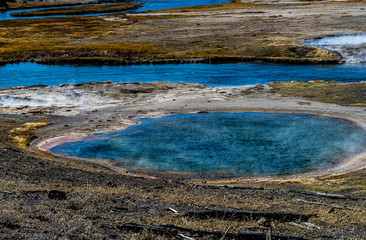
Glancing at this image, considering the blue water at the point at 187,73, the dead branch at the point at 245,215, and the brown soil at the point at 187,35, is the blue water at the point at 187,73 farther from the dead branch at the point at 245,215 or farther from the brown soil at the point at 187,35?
the dead branch at the point at 245,215

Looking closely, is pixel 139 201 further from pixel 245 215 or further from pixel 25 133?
pixel 25 133

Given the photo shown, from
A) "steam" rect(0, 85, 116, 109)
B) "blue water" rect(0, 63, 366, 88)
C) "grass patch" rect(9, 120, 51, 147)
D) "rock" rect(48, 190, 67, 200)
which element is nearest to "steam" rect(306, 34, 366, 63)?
"blue water" rect(0, 63, 366, 88)

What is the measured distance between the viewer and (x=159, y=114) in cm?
4338

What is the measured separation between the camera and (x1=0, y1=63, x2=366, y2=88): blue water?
56969 mm

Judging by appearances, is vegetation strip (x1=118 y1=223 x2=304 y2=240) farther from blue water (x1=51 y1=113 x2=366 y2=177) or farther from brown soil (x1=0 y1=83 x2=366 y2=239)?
blue water (x1=51 y1=113 x2=366 y2=177)

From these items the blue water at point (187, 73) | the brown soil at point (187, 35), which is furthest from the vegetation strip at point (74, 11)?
the blue water at point (187, 73)

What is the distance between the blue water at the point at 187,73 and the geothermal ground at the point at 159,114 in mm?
3136

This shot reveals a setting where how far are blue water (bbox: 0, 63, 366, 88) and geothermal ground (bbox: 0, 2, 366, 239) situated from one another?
3136mm

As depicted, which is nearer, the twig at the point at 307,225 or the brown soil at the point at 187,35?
the twig at the point at 307,225

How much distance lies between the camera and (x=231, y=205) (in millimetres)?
17828

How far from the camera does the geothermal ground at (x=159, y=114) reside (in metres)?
15.2

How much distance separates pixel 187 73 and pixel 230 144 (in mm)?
28427

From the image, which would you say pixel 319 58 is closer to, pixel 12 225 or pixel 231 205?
pixel 231 205

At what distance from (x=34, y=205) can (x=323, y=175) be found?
18650mm
